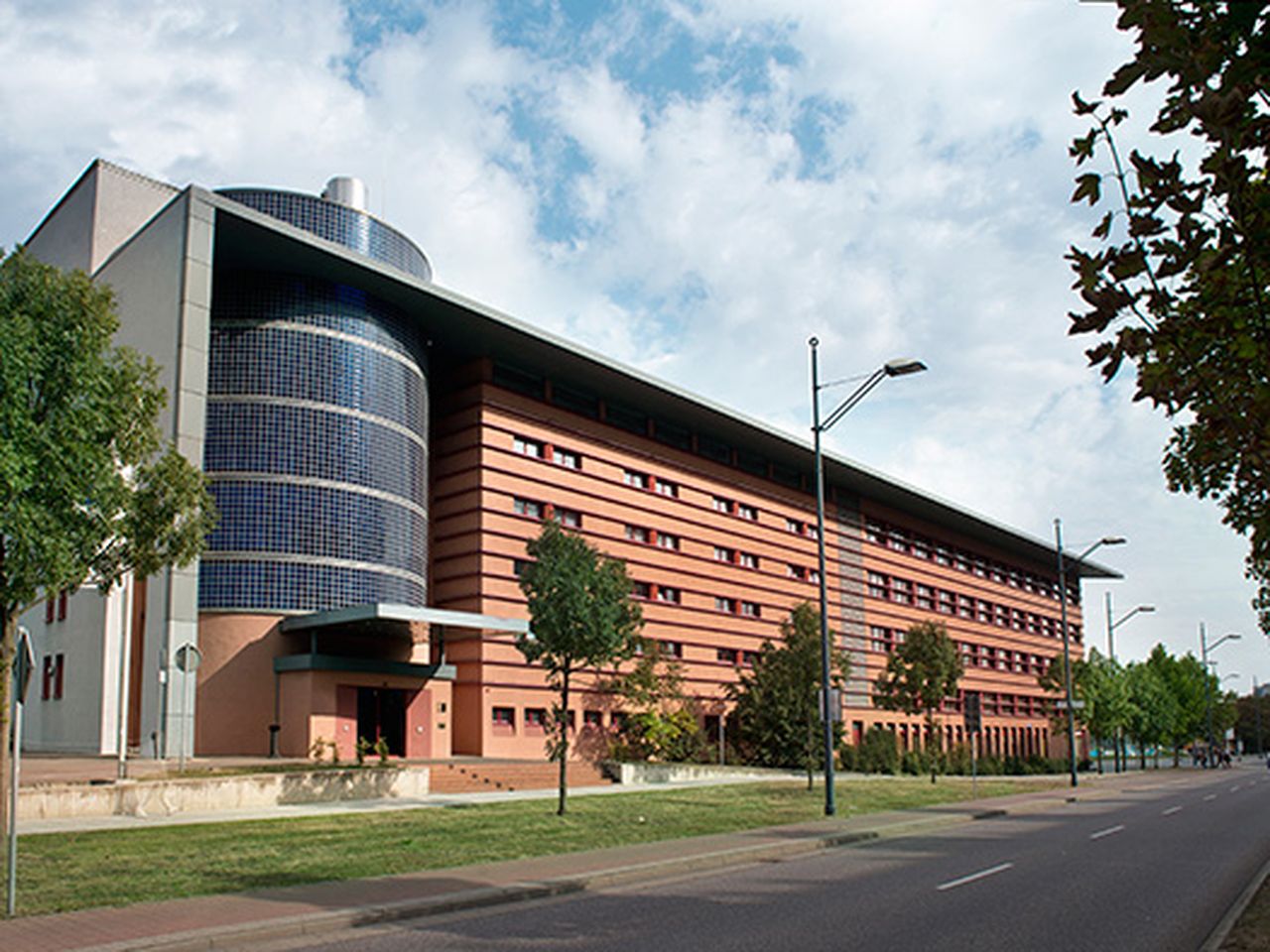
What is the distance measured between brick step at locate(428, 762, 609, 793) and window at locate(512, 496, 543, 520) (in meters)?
10.3

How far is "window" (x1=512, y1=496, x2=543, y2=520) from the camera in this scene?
4275 cm

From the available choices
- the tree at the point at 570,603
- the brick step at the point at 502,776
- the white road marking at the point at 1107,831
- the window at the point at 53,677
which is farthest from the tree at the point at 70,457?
the window at the point at 53,677

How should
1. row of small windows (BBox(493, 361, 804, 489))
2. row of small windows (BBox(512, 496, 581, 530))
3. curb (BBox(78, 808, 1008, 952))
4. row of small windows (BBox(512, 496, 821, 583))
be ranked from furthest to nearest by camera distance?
row of small windows (BBox(493, 361, 804, 489))
row of small windows (BBox(512, 496, 821, 583))
row of small windows (BBox(512, 496, 581, 530))
curb (BBox(78, 808, 1008, 952))

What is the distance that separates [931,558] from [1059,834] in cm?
5530

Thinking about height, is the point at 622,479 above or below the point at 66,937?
above

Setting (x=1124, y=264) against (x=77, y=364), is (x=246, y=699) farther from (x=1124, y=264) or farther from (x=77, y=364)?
(x=1124, y=264)

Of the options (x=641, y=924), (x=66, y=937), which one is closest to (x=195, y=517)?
(x=66, y=937)

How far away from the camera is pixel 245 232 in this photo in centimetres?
3444

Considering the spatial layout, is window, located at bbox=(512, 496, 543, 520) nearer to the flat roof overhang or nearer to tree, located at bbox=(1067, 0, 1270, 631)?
the flat roof overhang

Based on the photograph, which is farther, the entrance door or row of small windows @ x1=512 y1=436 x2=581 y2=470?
row of small windows @ x1=512 y1=436 x2=581 y2=470

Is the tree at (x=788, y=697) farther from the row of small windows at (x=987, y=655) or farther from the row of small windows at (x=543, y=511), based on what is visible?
the row of small windows at (x=987, y=655)

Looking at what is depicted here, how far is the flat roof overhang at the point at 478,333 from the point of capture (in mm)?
34719

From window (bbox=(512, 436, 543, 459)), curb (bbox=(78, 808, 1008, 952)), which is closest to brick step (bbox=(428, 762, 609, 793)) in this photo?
window (bbox=(512, 436, 543, 459))

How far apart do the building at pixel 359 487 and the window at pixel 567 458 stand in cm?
11
